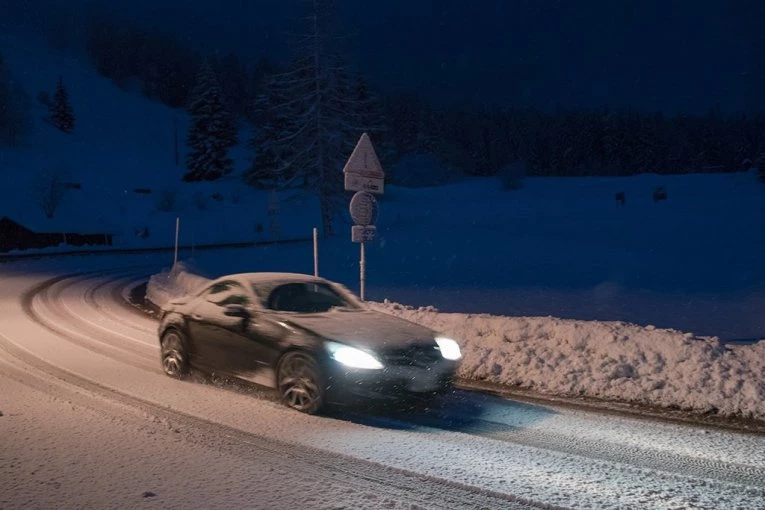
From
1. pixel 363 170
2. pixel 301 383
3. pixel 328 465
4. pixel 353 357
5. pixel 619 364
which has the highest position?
pixel 363 170

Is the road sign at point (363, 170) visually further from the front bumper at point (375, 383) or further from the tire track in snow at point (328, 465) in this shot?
the tire track in snow at point (328, 465)

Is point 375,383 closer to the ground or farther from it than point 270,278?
closer to the ground

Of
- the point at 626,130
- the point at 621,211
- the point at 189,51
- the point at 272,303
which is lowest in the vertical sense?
the point at 272,303

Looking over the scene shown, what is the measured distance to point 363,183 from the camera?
41.2 ft

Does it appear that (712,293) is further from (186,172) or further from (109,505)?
(186,172)

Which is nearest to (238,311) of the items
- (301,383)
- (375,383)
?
(301,383)

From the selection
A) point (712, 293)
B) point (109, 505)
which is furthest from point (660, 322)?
point (109, 505)

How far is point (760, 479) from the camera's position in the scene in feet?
18.5

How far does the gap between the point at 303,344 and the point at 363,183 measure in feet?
17.6

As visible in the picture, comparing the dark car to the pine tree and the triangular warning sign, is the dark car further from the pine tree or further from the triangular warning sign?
the pine tree

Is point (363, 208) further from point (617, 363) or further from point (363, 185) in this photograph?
point (617, 363)

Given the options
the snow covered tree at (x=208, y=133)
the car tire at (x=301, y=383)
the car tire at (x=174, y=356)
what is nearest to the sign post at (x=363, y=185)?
the car tire at (x=174, y=356)

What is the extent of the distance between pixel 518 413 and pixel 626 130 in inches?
5028

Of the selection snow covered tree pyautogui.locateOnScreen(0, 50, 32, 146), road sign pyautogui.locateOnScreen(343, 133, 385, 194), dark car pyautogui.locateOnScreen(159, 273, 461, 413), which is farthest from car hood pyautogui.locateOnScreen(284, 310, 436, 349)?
snow covered tree pyautogui.locateOnScreen(0, 50, 32, 146)
